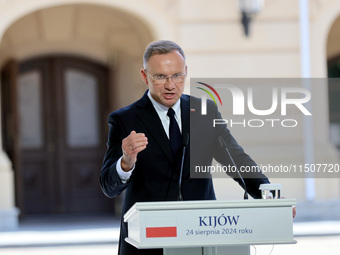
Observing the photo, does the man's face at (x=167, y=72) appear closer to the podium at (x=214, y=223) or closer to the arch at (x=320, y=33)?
the podium at (x=214, y=223)

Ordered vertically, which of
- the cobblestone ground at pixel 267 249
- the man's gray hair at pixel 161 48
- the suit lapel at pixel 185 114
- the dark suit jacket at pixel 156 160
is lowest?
the cobblestone ground at pixel 267 249

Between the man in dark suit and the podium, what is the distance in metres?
0.32

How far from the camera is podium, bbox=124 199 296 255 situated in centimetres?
218

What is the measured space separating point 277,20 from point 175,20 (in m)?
1.31

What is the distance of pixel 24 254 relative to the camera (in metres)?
7.26

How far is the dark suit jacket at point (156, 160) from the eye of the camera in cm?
260

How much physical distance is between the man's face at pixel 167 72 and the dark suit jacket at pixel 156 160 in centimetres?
10

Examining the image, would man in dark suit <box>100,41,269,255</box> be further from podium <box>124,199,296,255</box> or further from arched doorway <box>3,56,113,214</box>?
arched doorway <box>3,56,113,214</box>

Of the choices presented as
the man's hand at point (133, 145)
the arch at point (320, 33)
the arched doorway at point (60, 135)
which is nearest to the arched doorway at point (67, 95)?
the arched doorway at point (60, 135)

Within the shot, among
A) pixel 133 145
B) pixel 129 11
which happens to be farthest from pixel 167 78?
pixel 129 11

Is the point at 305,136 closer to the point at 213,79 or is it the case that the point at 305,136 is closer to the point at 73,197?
the point at 213,79

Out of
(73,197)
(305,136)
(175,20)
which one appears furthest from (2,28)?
(305,136)

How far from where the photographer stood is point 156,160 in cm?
263

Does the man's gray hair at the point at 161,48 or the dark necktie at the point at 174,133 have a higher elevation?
the man's gray hair at the point at 161,48
